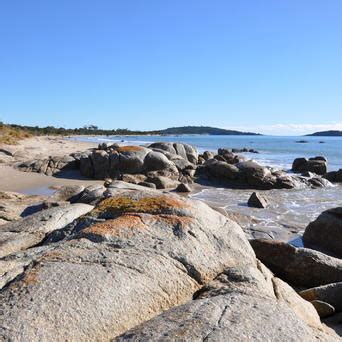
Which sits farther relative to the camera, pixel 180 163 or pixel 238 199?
pixel 180 163

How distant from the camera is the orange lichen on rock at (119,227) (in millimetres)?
4445

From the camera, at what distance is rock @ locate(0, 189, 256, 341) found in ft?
9.94

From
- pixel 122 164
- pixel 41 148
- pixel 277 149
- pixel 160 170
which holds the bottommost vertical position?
pixel 277 149

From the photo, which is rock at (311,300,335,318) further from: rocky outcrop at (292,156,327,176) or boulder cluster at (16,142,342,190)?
rocky outcrop at (292,156,327,176)

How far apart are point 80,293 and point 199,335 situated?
0.95m

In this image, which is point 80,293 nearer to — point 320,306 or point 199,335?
point 199,335

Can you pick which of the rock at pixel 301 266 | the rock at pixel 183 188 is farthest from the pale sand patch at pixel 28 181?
the rock at pixel 301 266

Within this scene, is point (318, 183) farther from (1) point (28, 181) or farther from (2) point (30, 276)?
(2) point (30, 276)

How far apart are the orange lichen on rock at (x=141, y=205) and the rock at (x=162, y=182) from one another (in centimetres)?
1339

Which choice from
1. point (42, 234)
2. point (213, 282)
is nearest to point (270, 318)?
point (213, 282)

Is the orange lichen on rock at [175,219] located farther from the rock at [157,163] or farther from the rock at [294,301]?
the rock at [157,163]

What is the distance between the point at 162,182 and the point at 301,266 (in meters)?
12.6

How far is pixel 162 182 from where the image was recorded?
1927cm

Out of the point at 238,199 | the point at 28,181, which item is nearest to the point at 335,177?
the point at 238,199
